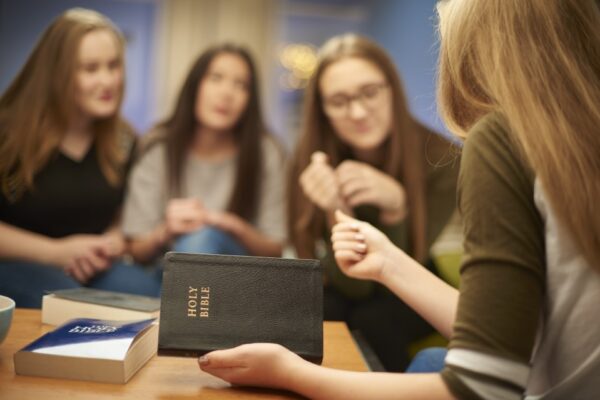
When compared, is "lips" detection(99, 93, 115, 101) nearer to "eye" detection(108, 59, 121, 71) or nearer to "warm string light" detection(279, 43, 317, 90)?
"eye" detection(108, 59, 121, 71)

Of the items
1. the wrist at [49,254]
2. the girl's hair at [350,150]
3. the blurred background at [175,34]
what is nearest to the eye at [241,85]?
the girl's hair at [350,150]

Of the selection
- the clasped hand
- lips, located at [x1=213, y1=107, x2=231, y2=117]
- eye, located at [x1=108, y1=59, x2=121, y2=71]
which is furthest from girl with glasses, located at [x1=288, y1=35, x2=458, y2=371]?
eye, located at [x1=108, y1=59, x2=121, y2=71]

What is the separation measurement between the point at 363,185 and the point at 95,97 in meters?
0.88

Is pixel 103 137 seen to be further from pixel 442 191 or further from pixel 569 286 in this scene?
pixel 569 286

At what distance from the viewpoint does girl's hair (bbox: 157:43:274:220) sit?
6.70 ft

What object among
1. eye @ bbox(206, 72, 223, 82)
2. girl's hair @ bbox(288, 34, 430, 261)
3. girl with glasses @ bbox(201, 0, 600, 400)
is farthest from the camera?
eye @ bbox(206, 72, 223, 82)

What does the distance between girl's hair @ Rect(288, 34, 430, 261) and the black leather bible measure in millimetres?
972

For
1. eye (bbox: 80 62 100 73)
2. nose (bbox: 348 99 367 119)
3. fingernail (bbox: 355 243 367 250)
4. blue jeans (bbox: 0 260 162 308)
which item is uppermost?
eye (bbox: 80 62 100 73)

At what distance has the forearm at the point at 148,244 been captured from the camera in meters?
1.94

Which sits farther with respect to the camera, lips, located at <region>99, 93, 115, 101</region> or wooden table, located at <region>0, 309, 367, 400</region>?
lips, located at <region>99, 93, 115, 101</region>

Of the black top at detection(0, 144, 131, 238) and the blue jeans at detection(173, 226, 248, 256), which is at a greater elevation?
the black top at detection(0, 144, 131, 238)

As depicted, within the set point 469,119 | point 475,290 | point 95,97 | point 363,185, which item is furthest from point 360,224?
point 95,97

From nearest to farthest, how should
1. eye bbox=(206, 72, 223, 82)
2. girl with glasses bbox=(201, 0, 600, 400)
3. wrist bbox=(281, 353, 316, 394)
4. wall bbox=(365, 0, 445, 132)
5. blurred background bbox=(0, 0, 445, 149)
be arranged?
girl with glasses bbox=(201, 0, 600, 400) → wrist bbox=(281, 353, 316, 394) → eye bbox=(206, 72, 223, 82) → wall bbox=(365, 0, 445, 132) → blurred background bbox=(0, 0, 445, 149)

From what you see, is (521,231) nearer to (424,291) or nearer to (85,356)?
(424,291)
